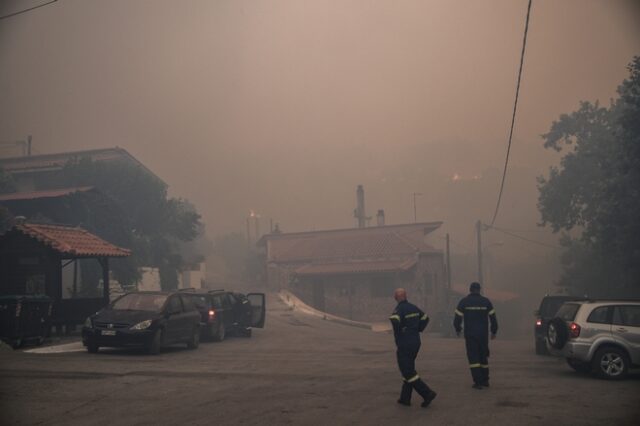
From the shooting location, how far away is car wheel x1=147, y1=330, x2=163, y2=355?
15.8 m

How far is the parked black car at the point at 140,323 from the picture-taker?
51.1 feet

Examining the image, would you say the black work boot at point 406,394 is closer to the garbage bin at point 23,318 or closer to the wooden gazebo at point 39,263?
the garbage bin at point 23,318

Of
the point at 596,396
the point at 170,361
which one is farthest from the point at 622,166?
the point at 170,361

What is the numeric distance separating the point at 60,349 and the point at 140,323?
2585 millimetres

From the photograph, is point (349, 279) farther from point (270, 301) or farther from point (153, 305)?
point (153, 305)

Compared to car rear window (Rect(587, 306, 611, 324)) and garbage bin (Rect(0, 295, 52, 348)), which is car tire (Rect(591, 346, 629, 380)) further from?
garbage bin (Rect(0, 295, 52, 348))

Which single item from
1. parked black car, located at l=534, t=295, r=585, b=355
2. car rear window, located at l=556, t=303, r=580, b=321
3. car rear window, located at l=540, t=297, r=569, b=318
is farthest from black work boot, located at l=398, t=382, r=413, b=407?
car rear window, located at l=540, t=297, r=569, b=318

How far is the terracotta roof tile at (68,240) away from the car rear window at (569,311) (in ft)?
46.3

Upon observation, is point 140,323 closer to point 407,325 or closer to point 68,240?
point 68,240

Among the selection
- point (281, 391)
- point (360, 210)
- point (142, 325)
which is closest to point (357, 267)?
point (360, 210)

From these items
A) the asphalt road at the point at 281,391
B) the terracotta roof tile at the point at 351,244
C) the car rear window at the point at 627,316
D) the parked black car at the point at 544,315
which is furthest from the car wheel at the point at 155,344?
the terracotta roof tile at the point at 351,244

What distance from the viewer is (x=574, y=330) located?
12.5m

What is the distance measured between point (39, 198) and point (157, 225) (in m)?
11.4

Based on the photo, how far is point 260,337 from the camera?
957 inches
